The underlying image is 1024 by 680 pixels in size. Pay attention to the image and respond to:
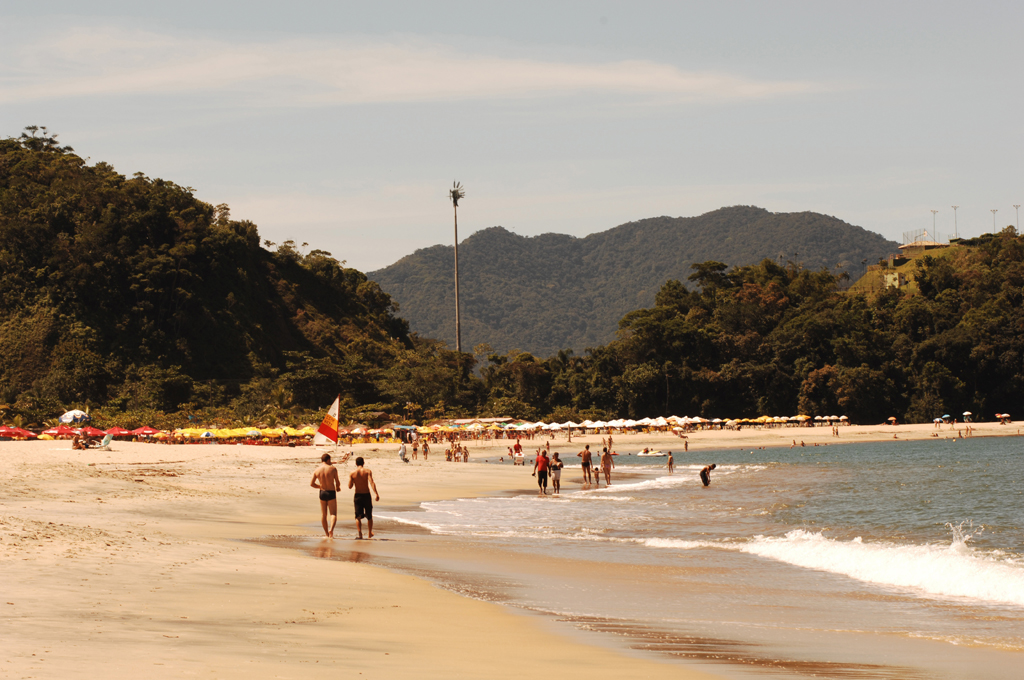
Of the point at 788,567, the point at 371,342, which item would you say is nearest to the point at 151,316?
the point at 371,342

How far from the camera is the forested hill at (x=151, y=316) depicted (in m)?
70.6

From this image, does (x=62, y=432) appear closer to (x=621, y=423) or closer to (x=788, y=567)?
(x=788, y=567)

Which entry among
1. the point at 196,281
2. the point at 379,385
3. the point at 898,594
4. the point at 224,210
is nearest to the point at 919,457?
the point at 898,594

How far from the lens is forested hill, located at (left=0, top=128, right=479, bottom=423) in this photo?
2778 inches

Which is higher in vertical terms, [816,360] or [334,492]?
[816,360]

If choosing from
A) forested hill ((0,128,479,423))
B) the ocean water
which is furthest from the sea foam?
forested hill ((0,128,479,423))

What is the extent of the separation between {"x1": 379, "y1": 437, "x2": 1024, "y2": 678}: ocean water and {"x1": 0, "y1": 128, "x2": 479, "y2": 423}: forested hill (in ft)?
160

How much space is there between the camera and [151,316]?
83.6 metres

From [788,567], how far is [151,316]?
3233 inches

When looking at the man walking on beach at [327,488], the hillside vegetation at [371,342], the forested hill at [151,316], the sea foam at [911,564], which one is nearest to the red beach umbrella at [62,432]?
the forested hill at [151,316]

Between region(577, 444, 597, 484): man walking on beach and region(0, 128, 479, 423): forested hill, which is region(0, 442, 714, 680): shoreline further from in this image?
region(0, 128, 479, 423): forested hill

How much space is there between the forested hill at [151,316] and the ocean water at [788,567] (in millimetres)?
48737

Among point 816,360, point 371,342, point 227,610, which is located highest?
point 371,342

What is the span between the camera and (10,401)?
6644 cm
